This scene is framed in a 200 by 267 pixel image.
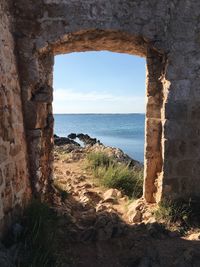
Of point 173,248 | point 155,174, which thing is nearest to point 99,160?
point 155,174

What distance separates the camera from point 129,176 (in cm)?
734

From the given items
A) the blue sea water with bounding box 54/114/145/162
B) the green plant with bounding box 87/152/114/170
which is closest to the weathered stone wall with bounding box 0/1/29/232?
the green plant with bounding box 87/152/114/170

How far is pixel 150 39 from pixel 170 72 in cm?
48

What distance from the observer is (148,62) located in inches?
215

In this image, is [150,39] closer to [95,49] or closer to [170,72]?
[170,72]

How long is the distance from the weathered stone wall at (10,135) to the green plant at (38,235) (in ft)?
0.58

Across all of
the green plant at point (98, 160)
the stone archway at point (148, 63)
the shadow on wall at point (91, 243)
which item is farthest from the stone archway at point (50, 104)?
the green plant at point (98, 160)

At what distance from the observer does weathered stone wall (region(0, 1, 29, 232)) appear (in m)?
4.10

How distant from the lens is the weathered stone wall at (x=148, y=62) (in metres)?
5.01

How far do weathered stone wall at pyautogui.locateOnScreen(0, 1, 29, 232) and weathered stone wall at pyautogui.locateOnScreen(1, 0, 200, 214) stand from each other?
0.61ft

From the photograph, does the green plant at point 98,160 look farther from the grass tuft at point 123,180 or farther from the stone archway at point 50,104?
the stone archway at point 50,104

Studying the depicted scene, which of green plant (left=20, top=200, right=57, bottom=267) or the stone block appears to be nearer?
green plant (left=20, top=200, right=57, bottom=267)

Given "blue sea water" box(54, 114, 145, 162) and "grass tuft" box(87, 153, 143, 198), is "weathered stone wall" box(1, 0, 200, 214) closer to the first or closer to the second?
"grass tuft" box(87, 153, 143, 198)

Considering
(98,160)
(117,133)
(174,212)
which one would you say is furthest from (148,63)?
(117,133)
